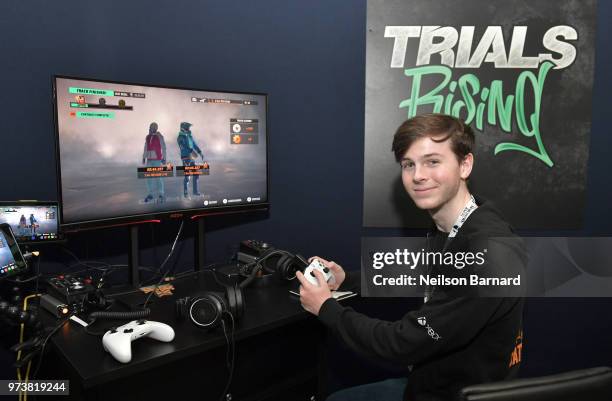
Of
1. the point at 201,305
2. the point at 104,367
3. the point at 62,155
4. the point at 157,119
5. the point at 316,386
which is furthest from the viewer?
the point at 316,386

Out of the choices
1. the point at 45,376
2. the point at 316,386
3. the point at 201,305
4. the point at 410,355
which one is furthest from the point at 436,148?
the point at 45,376

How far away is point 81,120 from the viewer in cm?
152

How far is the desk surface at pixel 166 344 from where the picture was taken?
3.73ft

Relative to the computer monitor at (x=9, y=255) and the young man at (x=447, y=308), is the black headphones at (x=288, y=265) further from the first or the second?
the computer monitor at (x=9, y=255)

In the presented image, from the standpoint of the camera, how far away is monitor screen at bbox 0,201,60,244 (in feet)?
5.04

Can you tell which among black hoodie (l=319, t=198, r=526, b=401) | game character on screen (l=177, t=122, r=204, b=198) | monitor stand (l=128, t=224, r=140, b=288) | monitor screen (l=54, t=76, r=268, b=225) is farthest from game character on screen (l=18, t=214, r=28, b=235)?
black hoodie (l=319, t=198, r=526, b=401)

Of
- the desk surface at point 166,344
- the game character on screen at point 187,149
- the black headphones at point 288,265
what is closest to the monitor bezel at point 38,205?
the desk surface at point 166,344

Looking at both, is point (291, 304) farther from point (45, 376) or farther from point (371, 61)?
point (371, 61)

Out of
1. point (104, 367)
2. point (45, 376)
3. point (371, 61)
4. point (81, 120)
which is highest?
point (371, 61)

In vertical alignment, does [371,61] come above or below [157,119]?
above

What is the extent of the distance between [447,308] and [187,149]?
3.72 ft

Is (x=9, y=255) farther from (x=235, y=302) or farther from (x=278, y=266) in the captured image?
(x=278, y=266)

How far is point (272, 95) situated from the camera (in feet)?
7.20

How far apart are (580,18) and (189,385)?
229cm
